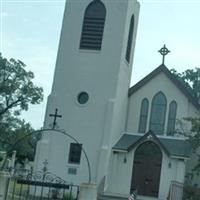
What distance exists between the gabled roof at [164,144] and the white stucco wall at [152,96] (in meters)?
1.09

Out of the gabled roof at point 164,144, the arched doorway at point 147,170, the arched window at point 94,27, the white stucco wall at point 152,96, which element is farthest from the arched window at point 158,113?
the arched window at point 94,27

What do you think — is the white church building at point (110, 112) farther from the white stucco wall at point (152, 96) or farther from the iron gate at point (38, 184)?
the iron gate at point (38, 184)

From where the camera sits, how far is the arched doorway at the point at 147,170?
100.0 feet

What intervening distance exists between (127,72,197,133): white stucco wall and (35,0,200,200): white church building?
0.06 meters

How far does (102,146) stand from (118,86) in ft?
11.3

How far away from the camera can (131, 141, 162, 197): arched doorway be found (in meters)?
30.5

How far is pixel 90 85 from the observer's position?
102ft

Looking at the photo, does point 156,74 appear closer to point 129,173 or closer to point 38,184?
point 129,173

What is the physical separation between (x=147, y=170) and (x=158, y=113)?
138 inches

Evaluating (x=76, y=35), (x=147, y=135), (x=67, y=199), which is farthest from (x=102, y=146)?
(x=76, y=35)

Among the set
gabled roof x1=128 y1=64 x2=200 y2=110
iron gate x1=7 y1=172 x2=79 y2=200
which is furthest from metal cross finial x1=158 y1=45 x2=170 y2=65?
iron gate x1=7 y1=172 x2=79 y2=200

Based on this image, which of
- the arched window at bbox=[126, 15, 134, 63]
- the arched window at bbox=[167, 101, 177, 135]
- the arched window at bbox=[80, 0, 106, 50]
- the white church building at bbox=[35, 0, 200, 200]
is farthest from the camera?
the arched window at bbox=[126, 15, 134, 63]

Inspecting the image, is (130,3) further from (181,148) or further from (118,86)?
(181,148)

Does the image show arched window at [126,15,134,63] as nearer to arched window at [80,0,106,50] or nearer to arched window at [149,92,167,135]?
arched window at [80,0,106,50]
